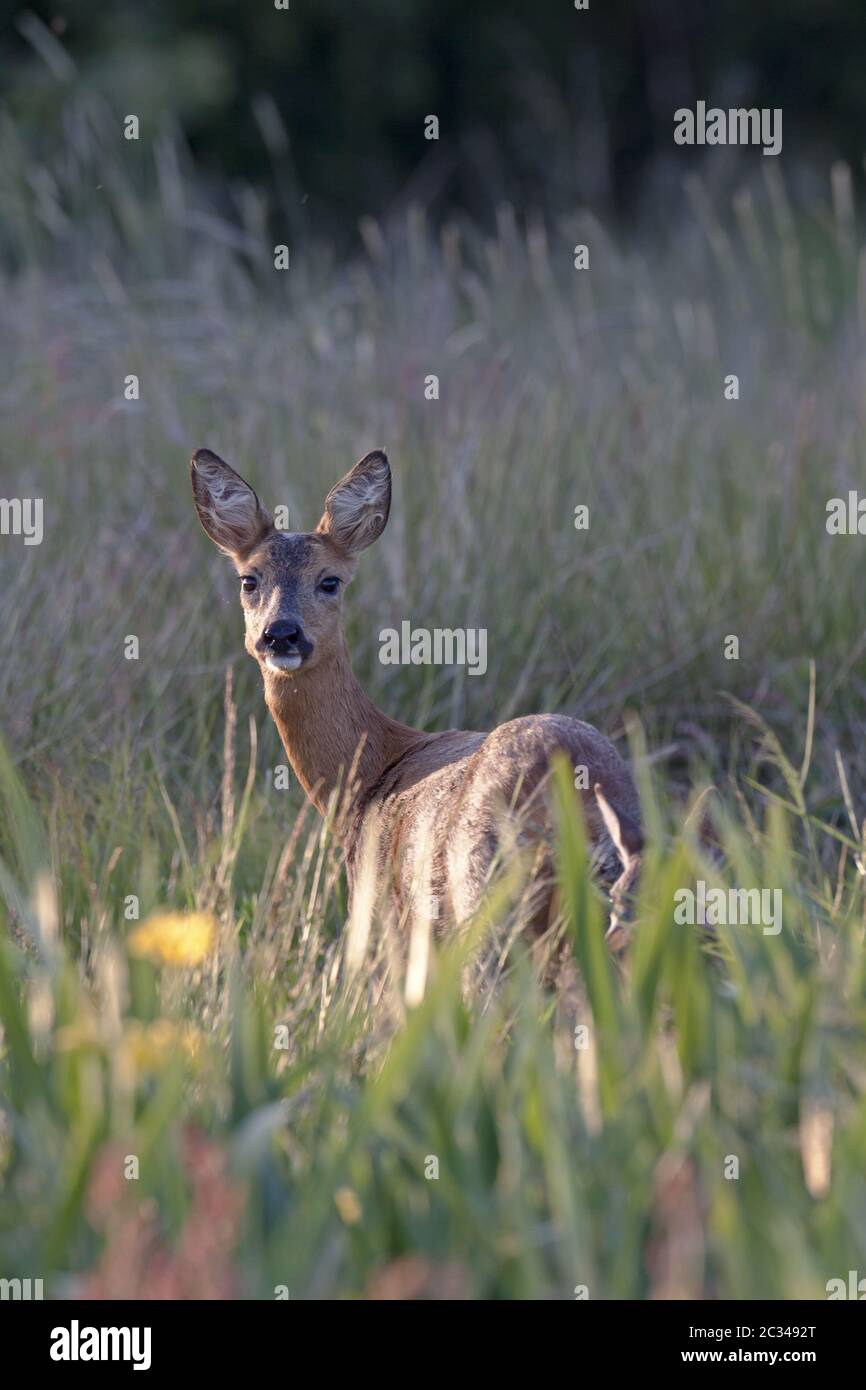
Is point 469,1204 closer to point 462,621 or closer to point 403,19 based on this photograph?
point 462,621

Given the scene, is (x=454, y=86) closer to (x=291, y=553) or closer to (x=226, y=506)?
(x=226, y=506)

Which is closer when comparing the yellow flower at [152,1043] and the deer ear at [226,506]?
Result: the yellow flower at [152,1043]

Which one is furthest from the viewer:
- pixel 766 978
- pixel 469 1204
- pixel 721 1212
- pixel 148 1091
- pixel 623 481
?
Result: pixel 623 481

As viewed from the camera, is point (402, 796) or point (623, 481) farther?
point (623, 481)

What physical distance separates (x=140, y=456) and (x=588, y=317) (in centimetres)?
207

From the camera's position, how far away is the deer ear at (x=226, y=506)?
5.30 m

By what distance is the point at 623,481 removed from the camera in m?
7.45

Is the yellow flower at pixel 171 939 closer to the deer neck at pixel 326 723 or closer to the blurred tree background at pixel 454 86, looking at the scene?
the deer neck at pixel 326 723

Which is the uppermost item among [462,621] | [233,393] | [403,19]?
[403,19]

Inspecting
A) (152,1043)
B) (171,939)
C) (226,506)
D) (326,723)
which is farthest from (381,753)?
(152,1043)

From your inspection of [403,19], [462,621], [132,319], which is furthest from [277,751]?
[403,19]

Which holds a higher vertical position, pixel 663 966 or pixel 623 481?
pixel 623 481

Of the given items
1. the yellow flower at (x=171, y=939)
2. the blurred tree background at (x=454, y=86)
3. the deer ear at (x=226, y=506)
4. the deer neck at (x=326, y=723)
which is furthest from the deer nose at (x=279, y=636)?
the blurred tree background at (x=454, y=86)

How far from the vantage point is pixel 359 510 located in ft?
17.9
